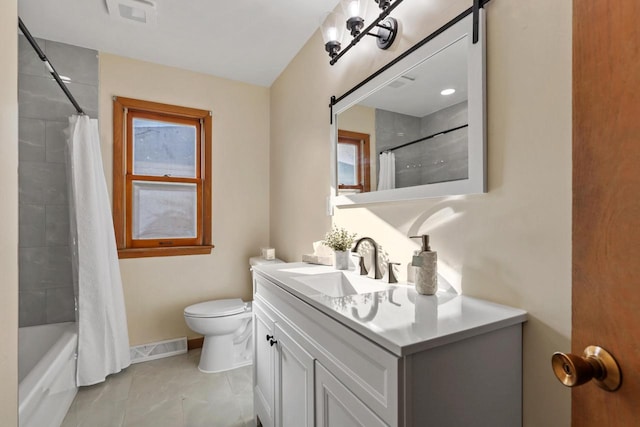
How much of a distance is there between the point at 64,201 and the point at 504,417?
285 centimetres

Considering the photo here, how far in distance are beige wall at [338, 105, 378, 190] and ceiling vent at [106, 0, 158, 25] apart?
139 cm

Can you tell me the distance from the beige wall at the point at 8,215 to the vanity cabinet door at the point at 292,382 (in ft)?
2.84

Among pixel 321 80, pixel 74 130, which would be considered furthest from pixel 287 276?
pixel 74 130

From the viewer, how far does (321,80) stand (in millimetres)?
2086

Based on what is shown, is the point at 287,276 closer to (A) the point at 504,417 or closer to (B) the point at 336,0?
(A) the point at 504,417

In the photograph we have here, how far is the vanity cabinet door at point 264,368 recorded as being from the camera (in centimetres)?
148

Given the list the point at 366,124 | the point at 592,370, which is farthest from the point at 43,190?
the point at 592,370

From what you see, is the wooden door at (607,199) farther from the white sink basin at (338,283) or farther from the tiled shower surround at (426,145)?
the white sink basin at (338,283)

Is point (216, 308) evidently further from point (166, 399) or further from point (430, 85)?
point (430, 85)

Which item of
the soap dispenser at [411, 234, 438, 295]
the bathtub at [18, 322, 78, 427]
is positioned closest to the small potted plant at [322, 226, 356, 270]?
the soap dispenser at [411, 234, 438, 295]

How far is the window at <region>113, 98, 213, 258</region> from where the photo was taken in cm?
251

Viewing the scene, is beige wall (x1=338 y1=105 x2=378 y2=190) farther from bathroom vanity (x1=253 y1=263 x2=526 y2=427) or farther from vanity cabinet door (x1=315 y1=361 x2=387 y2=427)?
vanity cabinet door (x1=315 y1=361 x2=387 y2=427)

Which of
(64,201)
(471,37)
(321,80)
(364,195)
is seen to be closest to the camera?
(471,37)

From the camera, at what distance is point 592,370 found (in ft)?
1.67
